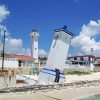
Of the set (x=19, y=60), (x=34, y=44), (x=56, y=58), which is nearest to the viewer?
(x=56, y=58)

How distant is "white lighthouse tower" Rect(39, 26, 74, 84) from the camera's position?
24312 mm

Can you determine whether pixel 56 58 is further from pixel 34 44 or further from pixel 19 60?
pixel 34 44

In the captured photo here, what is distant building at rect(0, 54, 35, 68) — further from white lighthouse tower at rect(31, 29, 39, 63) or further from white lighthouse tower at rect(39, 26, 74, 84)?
white lighthouse tower at rect(39, 26, 74, 84)

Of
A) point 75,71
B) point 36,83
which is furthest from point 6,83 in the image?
point 75,71

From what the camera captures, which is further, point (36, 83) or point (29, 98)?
point (36, 83)

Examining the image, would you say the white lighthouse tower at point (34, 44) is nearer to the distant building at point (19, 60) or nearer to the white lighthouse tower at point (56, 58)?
the distant building at point (19, 60)

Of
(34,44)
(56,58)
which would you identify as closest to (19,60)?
(34,44)

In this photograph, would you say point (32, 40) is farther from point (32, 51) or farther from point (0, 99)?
point (0, 99)

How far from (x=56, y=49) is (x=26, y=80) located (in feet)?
12.5

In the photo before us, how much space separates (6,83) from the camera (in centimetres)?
2158

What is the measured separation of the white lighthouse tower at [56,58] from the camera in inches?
957

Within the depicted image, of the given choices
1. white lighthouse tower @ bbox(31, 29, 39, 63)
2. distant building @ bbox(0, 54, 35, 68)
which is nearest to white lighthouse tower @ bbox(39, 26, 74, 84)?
distant building @ bbox(0, 54, 35, 68)

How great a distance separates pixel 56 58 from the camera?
957 inches

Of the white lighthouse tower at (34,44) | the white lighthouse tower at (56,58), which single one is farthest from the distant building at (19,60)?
the white lighthouse tower at (56,58)
